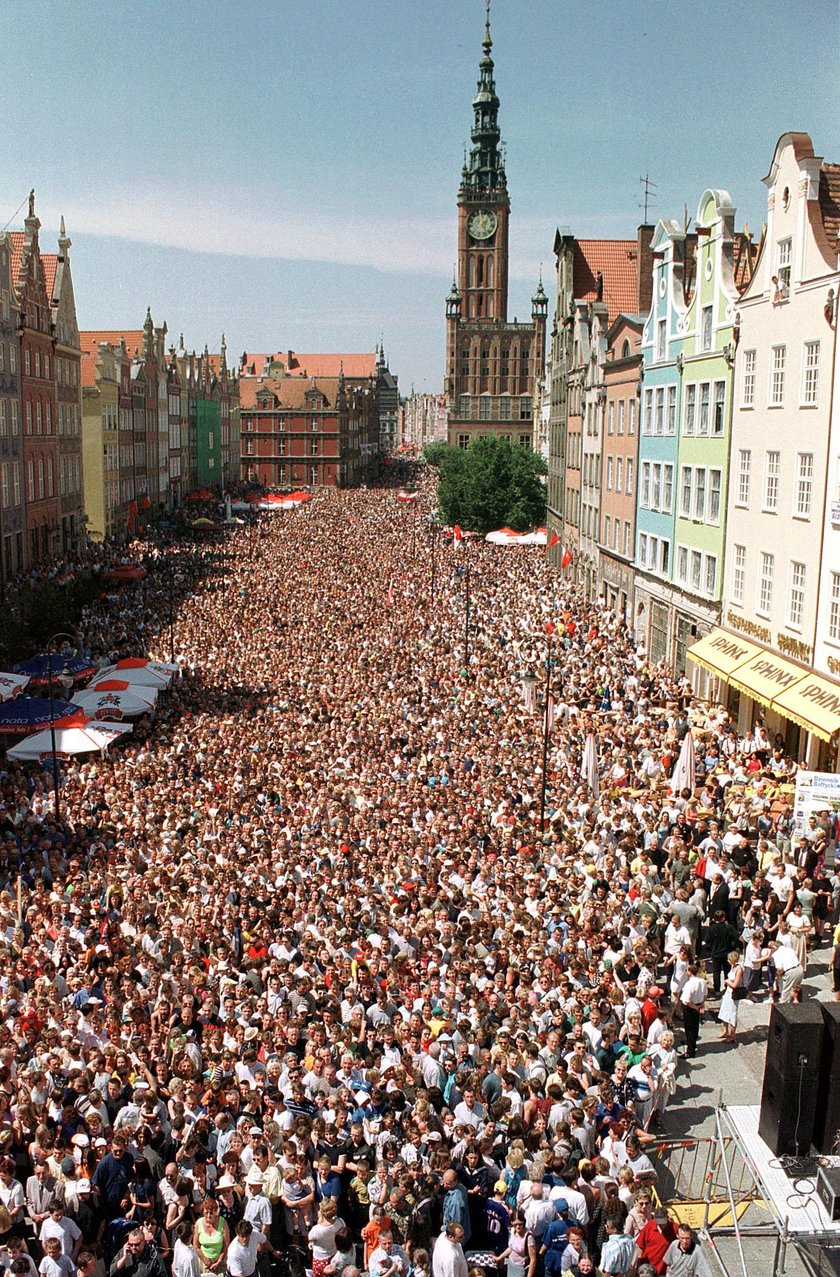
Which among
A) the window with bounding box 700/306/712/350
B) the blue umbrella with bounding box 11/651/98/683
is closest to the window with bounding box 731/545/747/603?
the window with bounding box 700/306/712/350

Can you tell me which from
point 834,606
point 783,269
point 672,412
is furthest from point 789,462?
point 672,412

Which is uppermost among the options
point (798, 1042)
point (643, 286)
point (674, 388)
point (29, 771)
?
point (643, 286)

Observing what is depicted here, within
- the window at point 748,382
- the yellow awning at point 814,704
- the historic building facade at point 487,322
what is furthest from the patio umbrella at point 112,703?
the historic building facade at point 487,322

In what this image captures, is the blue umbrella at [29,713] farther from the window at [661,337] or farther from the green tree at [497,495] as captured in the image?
the green tree at [497,495]

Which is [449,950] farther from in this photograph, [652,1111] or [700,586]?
[700,586]

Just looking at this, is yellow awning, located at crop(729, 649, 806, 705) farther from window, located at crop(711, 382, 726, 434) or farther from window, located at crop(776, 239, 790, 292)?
window, located at crop(776, 239, 790, 292)

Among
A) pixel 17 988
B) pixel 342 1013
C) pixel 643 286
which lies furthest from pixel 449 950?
pixel 643 286
